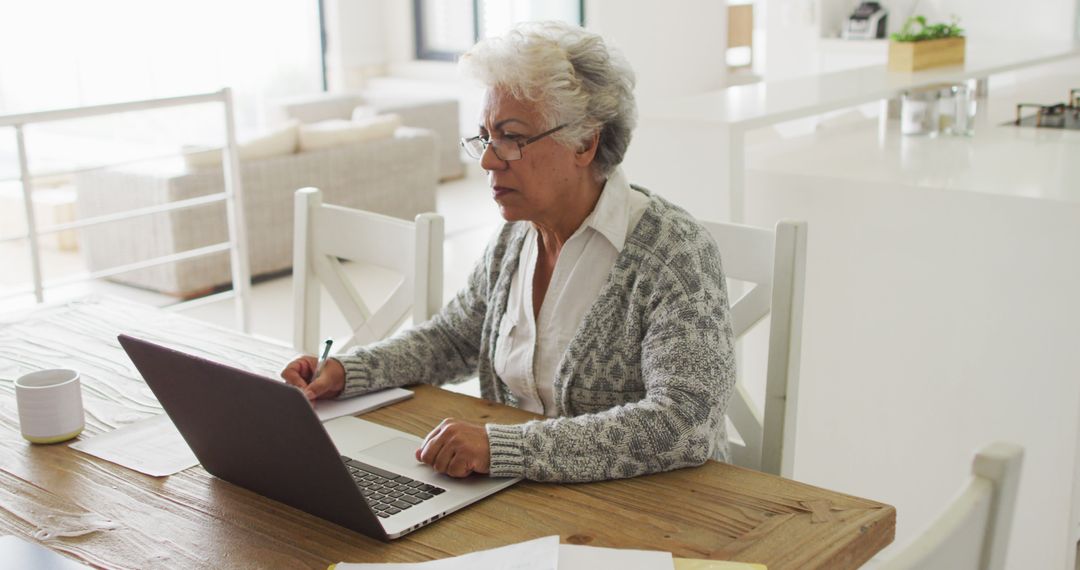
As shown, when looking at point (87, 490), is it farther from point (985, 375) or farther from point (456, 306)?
point (985, 375)

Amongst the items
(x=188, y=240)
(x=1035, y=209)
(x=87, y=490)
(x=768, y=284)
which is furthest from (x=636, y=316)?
(x=188, y=240)

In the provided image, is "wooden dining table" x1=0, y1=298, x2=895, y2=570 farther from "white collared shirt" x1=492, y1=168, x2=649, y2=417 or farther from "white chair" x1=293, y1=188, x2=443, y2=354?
"white chair" x1=293, y1=188, x2=443, y2=354

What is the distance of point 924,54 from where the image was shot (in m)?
3.61

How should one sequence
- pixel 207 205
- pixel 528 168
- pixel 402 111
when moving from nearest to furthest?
pixel 528 168 → pixel 207 205 → pixel 402 111

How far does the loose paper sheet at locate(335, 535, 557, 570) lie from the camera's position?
112 cm

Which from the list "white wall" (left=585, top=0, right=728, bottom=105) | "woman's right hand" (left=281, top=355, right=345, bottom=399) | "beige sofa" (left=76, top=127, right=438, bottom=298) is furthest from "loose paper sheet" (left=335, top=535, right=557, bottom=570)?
"white wall" (left=585, top=0, right=728, bottom=105)

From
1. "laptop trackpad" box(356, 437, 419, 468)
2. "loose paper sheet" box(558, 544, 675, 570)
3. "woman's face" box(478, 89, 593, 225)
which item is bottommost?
"laptop trackpad" box(356, 437, 419, 468)

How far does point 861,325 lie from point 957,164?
0.51 m

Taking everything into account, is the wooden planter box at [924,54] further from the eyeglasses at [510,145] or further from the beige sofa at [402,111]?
the beige sofa at [402,111]

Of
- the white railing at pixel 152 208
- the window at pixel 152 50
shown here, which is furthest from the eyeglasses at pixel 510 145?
the window at pixel 152 50

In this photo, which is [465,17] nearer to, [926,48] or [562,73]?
[926,48]

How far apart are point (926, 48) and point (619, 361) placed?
2.51 metres

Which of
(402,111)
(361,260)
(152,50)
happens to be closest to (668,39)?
(402,111)

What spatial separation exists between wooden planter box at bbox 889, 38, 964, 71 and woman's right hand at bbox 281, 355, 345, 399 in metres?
2.56
